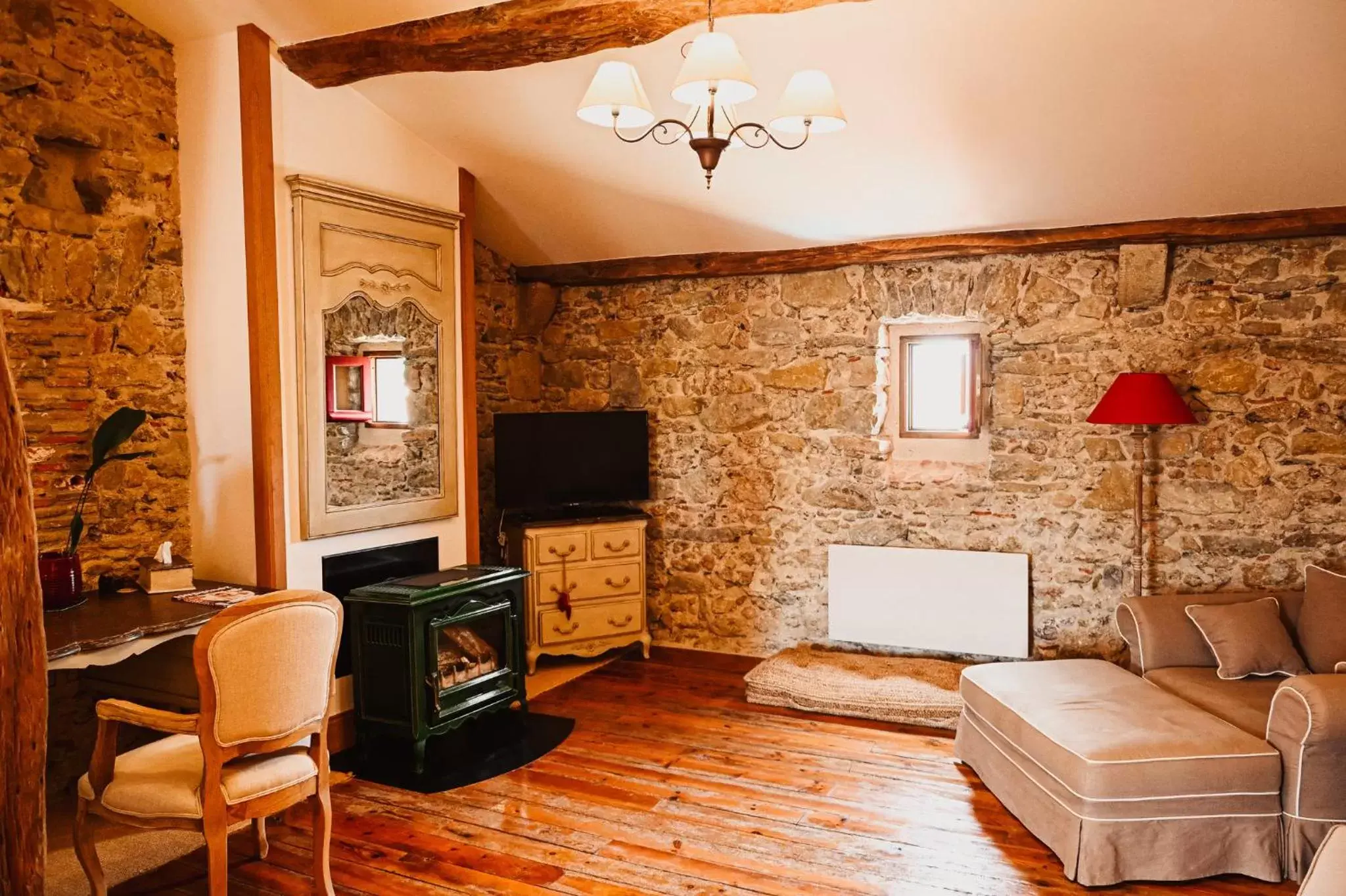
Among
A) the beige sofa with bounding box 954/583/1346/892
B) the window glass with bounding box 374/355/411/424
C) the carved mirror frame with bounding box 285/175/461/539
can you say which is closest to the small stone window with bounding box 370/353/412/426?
the window glass with bounding box 374/355/411/424

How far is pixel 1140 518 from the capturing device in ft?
15.1

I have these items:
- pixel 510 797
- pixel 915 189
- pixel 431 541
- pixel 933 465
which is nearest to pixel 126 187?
pixel 431 541

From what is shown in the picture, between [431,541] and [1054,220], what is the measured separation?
352 centimetres

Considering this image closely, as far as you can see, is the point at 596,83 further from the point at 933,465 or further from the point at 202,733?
the point at 933,465

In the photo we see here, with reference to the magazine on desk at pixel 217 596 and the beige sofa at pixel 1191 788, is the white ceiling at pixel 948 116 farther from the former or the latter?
the magazine on desk at pixel 217 596

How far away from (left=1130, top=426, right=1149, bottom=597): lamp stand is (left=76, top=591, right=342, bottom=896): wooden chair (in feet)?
12.3

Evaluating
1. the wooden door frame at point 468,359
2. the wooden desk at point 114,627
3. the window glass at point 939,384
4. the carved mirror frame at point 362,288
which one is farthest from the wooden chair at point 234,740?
the window glass at point 939,384

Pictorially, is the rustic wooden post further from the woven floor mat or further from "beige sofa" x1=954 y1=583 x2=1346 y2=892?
the woven floor mat

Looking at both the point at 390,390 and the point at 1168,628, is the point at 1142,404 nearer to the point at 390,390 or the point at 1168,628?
the point at 1168,628

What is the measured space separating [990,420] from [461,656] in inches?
118

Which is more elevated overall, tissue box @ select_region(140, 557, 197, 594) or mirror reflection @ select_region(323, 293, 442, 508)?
mirror reflection @ select_region(323, 293, 442, 508)

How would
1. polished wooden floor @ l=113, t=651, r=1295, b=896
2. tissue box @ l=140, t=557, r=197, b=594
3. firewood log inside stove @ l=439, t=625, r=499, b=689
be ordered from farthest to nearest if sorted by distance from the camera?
firewood log inside stove @ l=439, t=625, r=499, b=689 → tissue box @ l=140, t=557, r=197, b=594 → polished wooden floor @ l=113, t=651, r=1295, b=896

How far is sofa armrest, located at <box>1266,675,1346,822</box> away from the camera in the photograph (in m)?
2.98

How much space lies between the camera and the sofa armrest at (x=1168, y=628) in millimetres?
4078
